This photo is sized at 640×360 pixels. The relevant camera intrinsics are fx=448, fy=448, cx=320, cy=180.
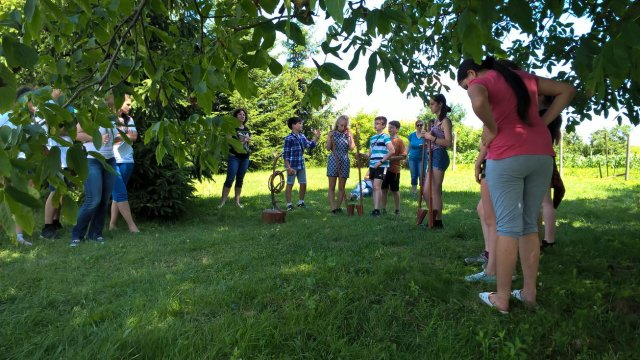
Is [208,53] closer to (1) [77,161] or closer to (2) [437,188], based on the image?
(1) [77,161]

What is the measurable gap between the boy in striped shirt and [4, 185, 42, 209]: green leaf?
230 inches

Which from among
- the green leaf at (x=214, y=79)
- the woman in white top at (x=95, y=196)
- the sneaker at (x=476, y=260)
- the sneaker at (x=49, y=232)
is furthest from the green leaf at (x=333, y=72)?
the sneaker at (x=49, y=232)

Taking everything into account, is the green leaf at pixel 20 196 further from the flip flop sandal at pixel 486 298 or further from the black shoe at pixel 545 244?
the black shoe at pixel 545 244

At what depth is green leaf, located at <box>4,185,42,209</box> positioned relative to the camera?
1.09m

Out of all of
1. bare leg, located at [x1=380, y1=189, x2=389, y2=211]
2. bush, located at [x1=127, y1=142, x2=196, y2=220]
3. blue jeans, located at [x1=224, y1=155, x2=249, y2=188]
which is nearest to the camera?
bush, located at [x1=127, y1=142, x2=196, y2=220]

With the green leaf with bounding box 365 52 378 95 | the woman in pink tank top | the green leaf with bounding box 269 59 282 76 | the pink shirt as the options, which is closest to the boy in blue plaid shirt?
the woman in pink tank top

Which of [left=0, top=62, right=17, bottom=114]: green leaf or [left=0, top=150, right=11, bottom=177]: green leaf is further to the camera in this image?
[left=0, top=62, right=17, bottom=114]: green leaf

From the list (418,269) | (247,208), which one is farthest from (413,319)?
(247,208)

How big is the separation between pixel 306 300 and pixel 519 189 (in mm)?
1443

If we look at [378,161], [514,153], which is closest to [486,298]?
[514,153]

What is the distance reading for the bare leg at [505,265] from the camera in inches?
104

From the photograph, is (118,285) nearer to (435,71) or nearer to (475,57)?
(475,57)

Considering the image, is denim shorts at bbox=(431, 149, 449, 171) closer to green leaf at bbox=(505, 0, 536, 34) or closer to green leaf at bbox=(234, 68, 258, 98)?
green leaf at bbox=(234, 68, 258, 98)

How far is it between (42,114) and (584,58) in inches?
74.7
